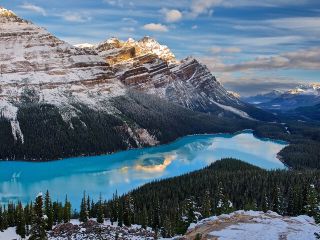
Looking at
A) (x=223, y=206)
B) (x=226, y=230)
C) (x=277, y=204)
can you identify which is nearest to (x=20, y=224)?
(x=223, y=206)

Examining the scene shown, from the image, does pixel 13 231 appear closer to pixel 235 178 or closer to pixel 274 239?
pixel 274 239

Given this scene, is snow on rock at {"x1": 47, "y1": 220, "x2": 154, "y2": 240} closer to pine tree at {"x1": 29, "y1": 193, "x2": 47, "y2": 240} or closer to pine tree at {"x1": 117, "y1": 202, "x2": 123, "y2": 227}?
pine tree at {"x1": 117, "y1": 202, "x2": 123, "y2": 227}

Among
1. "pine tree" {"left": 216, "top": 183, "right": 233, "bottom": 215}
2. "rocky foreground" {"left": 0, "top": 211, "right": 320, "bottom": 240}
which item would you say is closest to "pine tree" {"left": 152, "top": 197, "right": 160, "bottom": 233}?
"rocky foreground" {"left": 0, "top": 211, "right": 320, "bottom": 240}

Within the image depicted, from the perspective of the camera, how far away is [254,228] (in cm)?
8669

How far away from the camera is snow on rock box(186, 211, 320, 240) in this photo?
80.9 metres

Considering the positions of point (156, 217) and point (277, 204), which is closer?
point (156, 217)

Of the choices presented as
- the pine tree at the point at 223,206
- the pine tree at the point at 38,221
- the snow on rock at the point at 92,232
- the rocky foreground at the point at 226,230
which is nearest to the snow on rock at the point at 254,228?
the rocky foreground at the point at 226,230

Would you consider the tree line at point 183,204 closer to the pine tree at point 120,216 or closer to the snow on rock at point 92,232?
the pine tree at point 120,216

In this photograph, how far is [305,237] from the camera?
261ft

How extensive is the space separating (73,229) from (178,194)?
65079 mm

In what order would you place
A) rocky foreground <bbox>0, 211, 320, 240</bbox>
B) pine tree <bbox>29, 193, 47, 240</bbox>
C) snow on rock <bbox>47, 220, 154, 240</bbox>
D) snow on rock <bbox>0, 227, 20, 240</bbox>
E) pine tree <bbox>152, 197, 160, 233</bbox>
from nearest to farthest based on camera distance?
1. pine tree <bbox>29, 193, 47, 240</bbox>
2. rocky foreground <bbox>0, 211, 320, 240</bbox>
3. snow on rock <bbox>47, 220, 154, 240</bbox>
4. snow on rock <bbox>0, 227, 20, 240</bbox>
5. pine tree <bbox>152, 197, 160, 233</bbox>

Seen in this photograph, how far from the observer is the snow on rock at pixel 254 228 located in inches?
3186

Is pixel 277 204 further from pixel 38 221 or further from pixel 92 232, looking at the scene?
pixel 38 221

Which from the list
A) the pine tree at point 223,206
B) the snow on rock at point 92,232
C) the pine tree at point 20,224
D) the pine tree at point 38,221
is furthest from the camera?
the pine tree at point 223,206
